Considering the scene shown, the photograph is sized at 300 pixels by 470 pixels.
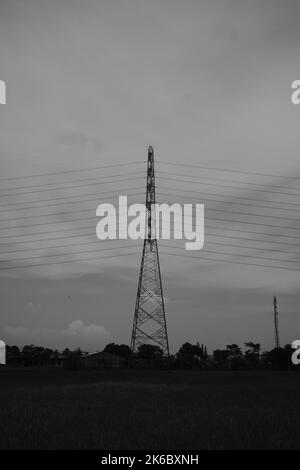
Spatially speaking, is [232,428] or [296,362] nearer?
[232,428]

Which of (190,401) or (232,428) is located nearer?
(232,428)

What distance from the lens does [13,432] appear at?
18.0 metres

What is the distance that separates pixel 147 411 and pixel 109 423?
4900mm

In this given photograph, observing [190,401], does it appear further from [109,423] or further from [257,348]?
[257,348]

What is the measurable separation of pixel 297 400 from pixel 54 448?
21703 mm

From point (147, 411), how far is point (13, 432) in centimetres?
846

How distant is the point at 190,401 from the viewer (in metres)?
31.2
